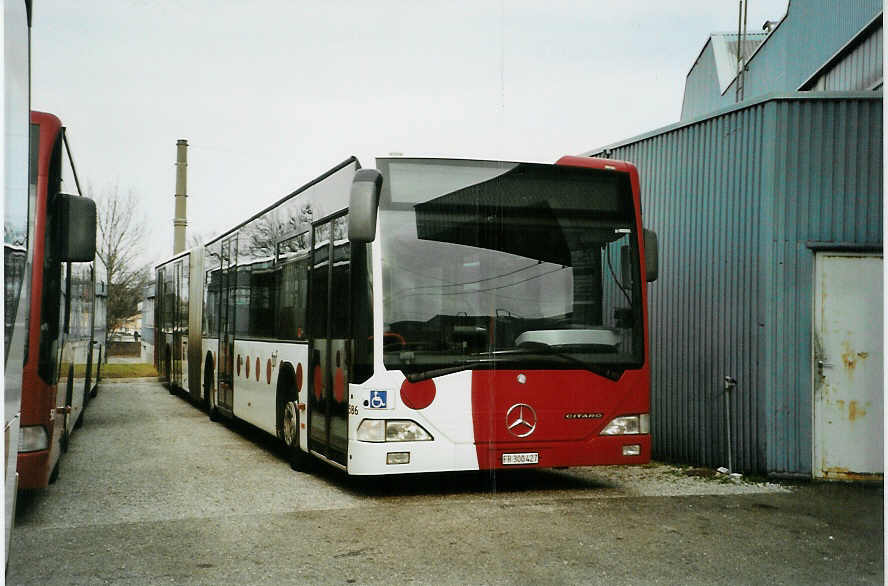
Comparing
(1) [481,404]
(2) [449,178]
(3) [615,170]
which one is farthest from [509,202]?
(1) [481,404]

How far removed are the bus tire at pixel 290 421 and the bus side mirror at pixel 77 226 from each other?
3756mm

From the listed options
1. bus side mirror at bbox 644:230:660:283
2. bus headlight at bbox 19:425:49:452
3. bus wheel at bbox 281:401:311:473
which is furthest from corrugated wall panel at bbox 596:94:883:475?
bus headlight at bbox 19:425:49:452

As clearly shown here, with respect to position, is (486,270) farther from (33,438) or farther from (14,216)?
(14,216)

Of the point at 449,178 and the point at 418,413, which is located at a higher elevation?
the point at 449,178

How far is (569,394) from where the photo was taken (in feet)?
25.1

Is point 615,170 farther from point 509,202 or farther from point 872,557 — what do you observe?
point 872,557

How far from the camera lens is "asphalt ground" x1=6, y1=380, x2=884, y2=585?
5.50 meters

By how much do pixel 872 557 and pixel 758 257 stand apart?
13.1 ft

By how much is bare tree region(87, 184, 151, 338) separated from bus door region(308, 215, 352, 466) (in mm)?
1574

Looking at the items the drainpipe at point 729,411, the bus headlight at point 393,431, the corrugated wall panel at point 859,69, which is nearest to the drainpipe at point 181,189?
the bus headlight at point 393,431

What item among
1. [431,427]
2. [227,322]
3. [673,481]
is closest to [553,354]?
[431,427]

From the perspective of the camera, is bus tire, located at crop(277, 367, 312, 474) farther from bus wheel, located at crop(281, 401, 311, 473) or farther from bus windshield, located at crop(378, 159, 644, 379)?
bus windshield, located at crop(378, 159, 644, 379)

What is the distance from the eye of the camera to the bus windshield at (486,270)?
7312 mm

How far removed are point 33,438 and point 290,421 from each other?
3764mm
